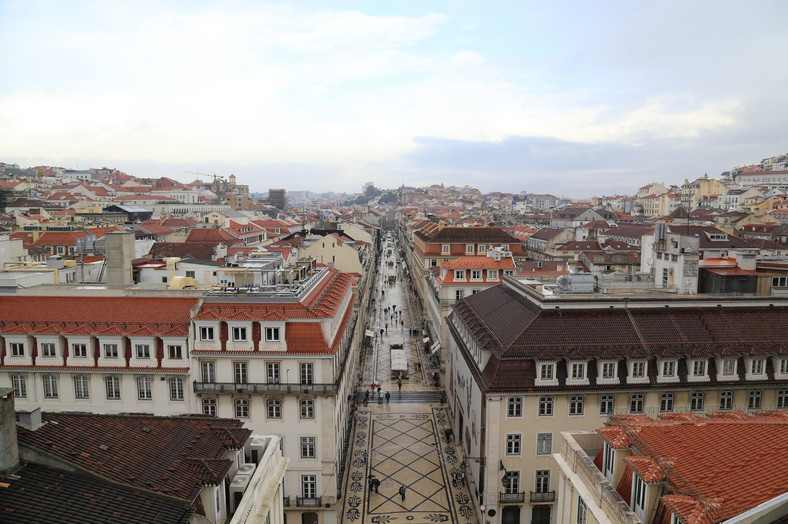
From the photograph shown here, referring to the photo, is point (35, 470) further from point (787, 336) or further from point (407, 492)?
point (787, 336)

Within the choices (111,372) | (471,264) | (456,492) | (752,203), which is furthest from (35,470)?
(752,203)

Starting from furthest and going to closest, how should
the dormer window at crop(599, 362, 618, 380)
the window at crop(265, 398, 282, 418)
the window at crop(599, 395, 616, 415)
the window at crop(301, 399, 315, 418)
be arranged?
the window at crop(265, 398, 282, 418) < the window at crop(301, 399, 315, 418) < the window at crop(599, 395, 616, 415) < the dormer window at crop(599, 362, 618, 380)

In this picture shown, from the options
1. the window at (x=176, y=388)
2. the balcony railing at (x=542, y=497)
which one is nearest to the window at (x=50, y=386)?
the window at (x=176, y=388)

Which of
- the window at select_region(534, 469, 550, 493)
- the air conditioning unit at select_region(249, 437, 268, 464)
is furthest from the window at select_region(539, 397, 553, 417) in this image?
the air conditioning unit at select_region(249, 437, 268, 464)

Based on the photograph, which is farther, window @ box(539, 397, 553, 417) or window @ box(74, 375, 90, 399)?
window @ box(74, 375, 90, 399)

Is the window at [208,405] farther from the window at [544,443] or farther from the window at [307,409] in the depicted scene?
the window at [544,443]

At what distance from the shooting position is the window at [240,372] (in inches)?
1399

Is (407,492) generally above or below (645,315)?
below

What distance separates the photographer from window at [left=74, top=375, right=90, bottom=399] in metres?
36.3

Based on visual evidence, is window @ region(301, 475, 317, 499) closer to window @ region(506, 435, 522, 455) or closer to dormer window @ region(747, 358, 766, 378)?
window @ region(506, 435, 522, 455)

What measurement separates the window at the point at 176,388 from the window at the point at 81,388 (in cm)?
554

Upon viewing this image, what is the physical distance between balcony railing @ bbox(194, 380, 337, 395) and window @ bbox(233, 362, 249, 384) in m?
0.27

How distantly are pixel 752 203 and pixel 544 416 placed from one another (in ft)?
597

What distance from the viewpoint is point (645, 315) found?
36.3 metres
